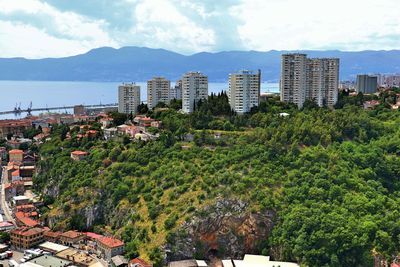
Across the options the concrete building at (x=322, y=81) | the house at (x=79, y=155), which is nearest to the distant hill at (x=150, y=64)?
the concrete building at (x=322, y=81)

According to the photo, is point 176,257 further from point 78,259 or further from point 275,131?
point 275,131

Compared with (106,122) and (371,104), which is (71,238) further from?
(371,104)

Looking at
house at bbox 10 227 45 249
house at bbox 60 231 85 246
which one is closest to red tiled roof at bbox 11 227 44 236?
house at bbox 10 227 45 249

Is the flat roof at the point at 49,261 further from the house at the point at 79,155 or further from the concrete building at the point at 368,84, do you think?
the concrete building at the point at 368,84

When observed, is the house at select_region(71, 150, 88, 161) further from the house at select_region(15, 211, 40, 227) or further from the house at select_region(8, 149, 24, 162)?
the house at select_region(8, 149, 24, 162)

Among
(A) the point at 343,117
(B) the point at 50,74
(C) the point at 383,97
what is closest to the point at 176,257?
(A) the point at 343,117

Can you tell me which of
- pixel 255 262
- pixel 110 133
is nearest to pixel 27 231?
pixel 110 133
